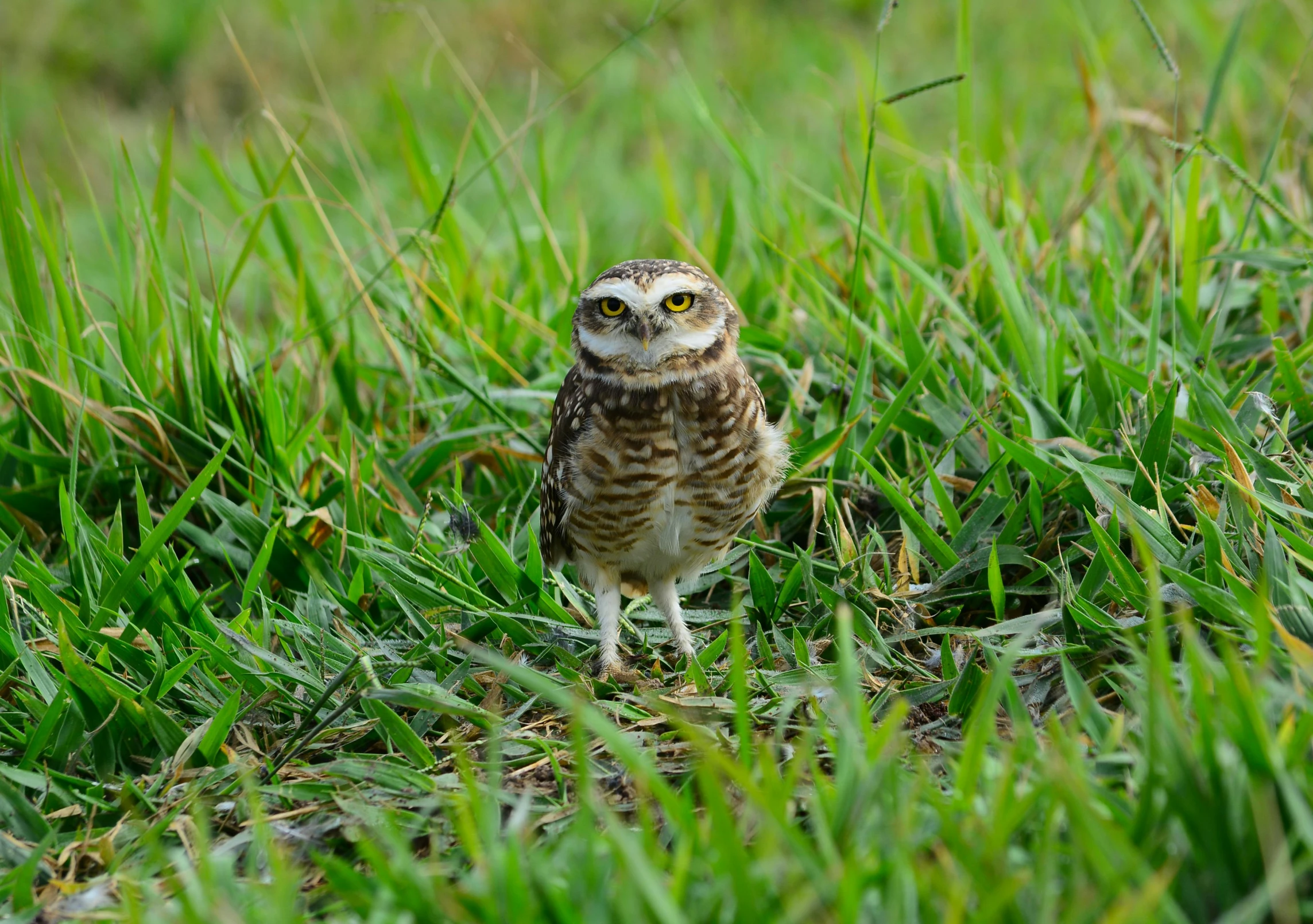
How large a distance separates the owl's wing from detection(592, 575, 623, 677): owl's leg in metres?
0.14

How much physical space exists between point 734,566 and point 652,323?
795 mm

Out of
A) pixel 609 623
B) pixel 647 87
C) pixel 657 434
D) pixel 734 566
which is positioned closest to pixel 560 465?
pixel 657 434

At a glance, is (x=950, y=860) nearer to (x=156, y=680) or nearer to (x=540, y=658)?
(x=540, y=658)

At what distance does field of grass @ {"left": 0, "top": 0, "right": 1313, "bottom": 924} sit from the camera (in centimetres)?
156

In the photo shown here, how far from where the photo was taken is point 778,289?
399cm

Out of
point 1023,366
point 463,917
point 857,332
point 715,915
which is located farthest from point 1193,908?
point 857,332

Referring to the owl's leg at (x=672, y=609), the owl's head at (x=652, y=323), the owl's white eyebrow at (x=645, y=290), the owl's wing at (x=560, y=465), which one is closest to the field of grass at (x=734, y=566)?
the owl's leg at (x=672, y=609)

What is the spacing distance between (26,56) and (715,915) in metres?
9.54

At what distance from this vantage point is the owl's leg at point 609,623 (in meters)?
2.66

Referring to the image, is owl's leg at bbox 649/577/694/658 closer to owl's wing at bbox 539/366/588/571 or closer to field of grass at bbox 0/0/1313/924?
field of grass at bbox 0/0/1313/924

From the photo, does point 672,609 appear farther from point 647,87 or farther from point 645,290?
point 647,87

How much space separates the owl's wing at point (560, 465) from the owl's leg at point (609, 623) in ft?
0.46

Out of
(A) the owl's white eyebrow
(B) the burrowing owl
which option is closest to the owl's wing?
(B) the burrowing owl

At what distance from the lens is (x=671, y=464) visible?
275cm
